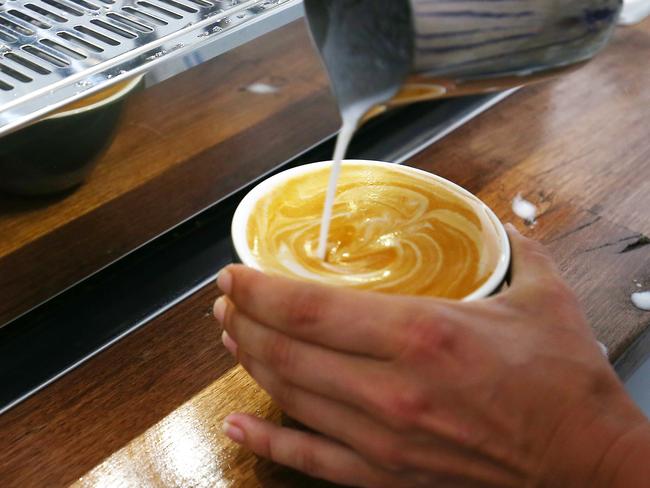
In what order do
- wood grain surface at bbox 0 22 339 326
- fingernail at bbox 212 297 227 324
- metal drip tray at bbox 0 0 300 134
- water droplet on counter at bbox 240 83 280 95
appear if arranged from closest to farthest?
fingernail at bbox 212 297 227 324 < metal drip tray at bbox 0 0 300 134 < wood grain surface at bbox 0 22 339 326 < water droplet on counter at bbox 240 83 280 95

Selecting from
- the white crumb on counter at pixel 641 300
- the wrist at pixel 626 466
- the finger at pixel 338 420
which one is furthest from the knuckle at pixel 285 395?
the white crumb on counter at pixel 641 300

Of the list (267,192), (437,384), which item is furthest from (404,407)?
(267,192)

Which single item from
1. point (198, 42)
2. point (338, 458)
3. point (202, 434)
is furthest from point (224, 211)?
point (338, 458)

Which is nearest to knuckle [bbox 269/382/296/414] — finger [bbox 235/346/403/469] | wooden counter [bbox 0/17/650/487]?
finger [bbox 235/346/403/469]

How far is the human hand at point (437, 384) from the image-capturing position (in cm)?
51

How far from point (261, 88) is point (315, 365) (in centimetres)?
50

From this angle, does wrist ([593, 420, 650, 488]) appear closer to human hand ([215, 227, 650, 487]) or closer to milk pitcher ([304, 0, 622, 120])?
human hand ([215, 227, 650, 487])

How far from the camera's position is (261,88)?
3.08 ft

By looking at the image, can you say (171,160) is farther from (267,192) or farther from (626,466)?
(626,466)

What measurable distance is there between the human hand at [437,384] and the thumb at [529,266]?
0.02 metres

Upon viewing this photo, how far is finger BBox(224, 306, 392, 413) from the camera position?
513 mm

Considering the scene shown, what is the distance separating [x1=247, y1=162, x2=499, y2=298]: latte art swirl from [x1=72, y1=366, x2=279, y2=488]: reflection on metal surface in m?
0.17

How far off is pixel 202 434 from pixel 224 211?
0.38 metres

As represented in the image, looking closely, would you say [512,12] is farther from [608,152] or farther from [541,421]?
[608,152]
